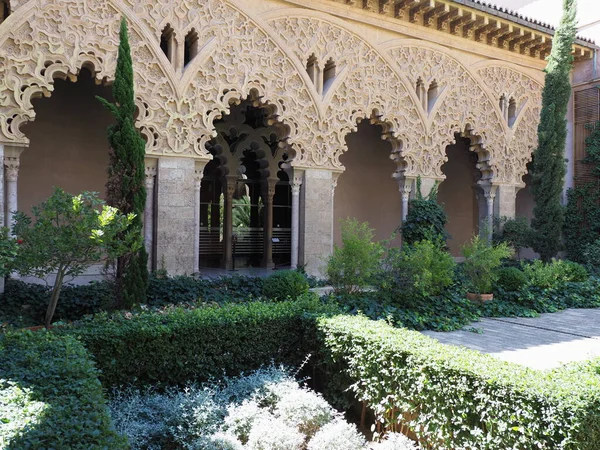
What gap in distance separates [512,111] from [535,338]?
904 centimetres

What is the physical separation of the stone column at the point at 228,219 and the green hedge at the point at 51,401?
10.3 m

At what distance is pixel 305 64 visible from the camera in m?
10.6

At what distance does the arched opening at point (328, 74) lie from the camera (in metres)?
11.0

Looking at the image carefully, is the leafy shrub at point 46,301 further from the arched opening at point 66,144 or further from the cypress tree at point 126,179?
the arched opening at point 66,144

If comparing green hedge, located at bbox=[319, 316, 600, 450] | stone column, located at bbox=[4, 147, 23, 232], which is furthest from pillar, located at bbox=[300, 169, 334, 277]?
green hedge, located at bbox=[319, 316, 600, 450]

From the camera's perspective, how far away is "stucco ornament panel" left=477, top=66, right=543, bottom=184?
542 inches

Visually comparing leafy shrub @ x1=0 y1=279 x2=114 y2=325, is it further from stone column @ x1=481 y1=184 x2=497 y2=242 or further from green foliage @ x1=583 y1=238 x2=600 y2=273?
green foliage @ x1=583 y1=238 x2=600 y2=273

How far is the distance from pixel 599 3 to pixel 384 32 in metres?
8.38

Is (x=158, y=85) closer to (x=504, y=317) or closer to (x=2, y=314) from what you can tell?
(x=2, y=314)

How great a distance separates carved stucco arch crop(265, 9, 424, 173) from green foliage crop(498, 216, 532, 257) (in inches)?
130

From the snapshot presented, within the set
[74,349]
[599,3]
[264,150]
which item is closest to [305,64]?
[264,150]

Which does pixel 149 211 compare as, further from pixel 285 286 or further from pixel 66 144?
Result: pixel 66 144

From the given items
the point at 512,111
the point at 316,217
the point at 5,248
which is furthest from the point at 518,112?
the point at 5,248

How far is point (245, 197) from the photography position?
15.8 m
